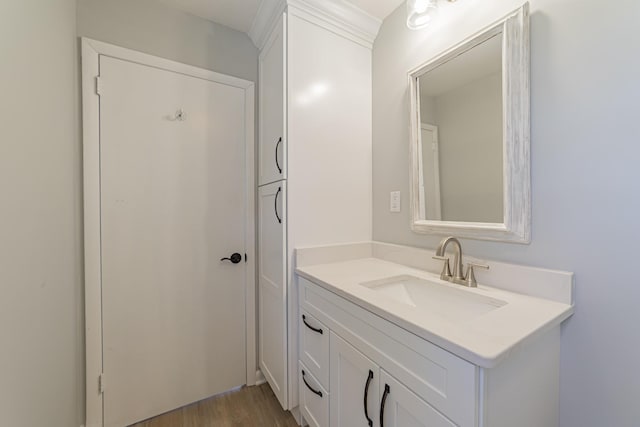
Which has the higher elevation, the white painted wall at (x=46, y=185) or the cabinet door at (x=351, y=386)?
the white painted wall at (x=46, y=185)

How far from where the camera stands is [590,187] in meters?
0.79

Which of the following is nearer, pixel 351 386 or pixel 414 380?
pixel 414 380

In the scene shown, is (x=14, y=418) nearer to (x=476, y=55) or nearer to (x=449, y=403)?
(x=449, y=403)

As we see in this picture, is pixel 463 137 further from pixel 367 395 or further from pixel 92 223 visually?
pixel 92 223

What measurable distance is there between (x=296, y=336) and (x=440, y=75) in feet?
5.16

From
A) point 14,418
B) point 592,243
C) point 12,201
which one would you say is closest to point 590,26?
point 592,243

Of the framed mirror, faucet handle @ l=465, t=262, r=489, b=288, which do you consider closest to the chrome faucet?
faucet handle @ l=465, t=262, r=489, b=288

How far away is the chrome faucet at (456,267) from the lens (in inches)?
39.8

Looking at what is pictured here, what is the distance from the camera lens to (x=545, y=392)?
785mm

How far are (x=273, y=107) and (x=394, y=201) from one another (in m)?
0.94

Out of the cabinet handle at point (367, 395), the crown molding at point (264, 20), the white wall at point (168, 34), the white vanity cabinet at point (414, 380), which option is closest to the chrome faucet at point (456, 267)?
the white vanity cabinet at point (414, 380)

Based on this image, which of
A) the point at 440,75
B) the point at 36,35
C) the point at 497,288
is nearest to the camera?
the point at 36,35

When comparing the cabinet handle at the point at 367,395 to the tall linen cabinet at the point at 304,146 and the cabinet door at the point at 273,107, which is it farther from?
the cabinet door at the point at 273,107


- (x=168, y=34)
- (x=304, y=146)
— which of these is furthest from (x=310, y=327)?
(x=168, y=34)
